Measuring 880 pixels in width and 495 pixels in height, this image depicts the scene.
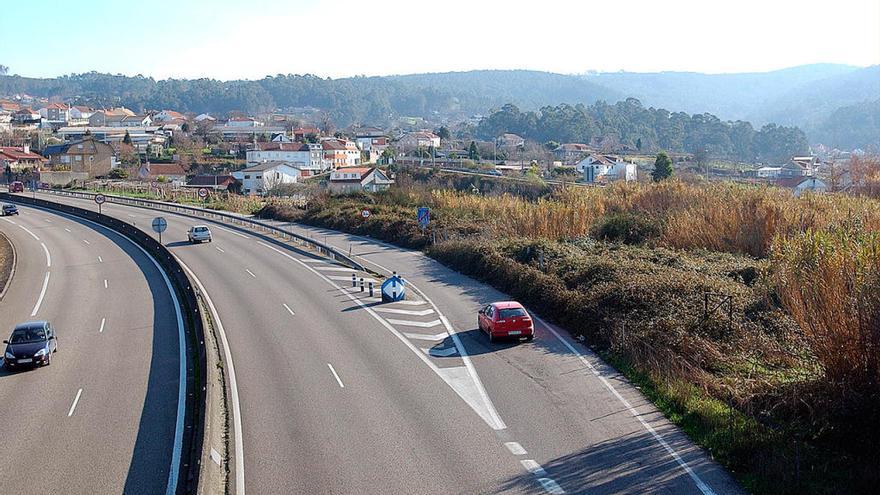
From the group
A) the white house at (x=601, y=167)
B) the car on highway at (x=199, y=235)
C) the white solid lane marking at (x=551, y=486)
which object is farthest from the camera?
the white house at (x=601, y=167)

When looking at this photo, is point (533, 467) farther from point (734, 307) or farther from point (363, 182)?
point (363, 182)

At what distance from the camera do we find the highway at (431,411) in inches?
555

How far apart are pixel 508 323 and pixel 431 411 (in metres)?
6.35

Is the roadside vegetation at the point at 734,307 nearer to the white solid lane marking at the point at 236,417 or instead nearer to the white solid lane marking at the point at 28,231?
the white solid lane marking at the point at 236,417

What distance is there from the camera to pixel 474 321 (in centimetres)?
2741

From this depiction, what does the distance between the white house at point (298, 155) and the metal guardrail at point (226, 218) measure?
1439 inches

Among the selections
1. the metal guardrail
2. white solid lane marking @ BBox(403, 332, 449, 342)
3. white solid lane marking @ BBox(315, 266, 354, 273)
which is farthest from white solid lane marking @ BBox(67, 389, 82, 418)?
the metal guardrail

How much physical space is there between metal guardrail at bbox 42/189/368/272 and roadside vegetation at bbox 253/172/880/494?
17.6ft

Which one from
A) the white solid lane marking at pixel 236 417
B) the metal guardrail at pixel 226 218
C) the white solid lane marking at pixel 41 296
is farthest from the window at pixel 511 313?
the white solid lane marking at pixel 41 296

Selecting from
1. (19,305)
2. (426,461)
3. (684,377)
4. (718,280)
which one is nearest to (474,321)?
(718,280)

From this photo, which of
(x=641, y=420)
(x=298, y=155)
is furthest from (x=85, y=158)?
(x=641, y=420)

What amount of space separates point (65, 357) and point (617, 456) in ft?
58.2

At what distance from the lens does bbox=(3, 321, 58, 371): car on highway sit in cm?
2311

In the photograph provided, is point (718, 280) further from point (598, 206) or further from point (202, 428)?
point (598, 206)
